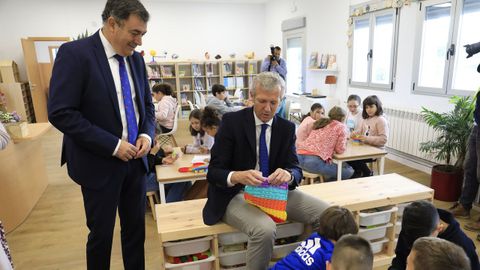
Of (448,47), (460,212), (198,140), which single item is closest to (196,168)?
(198,140)

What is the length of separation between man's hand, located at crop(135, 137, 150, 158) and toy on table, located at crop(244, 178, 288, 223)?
1.89ft

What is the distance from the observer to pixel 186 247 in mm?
1832

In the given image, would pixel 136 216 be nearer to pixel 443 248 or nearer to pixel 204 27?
pixel 443 248

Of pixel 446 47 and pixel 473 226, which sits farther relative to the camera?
pixel 446 47

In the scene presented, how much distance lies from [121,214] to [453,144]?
10.5ft

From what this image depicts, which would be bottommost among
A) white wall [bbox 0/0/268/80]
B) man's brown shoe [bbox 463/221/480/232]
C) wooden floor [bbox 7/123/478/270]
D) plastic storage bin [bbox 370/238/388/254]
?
man's brown shoe [bbox 463/221/480/232]

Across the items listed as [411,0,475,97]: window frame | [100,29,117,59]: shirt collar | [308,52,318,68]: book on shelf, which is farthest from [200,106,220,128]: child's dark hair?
[308,52,318,68]: book on shelf

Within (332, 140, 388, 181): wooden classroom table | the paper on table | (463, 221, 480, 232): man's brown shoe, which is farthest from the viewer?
(332, 140, 388, 181): wooden classroom table

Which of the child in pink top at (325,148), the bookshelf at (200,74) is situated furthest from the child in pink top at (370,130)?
the bookshelf at (200,74)

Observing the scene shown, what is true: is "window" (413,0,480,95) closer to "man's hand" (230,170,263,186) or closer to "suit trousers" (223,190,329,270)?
"suit trousers" (223,190,329,270)

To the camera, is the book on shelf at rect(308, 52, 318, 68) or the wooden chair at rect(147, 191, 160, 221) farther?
the book on shelf at rect(308, 52, 318, 68)

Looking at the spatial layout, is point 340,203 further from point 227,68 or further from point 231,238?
point 227,68

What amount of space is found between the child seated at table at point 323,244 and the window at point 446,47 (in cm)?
318

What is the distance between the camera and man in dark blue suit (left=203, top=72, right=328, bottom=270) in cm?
167
